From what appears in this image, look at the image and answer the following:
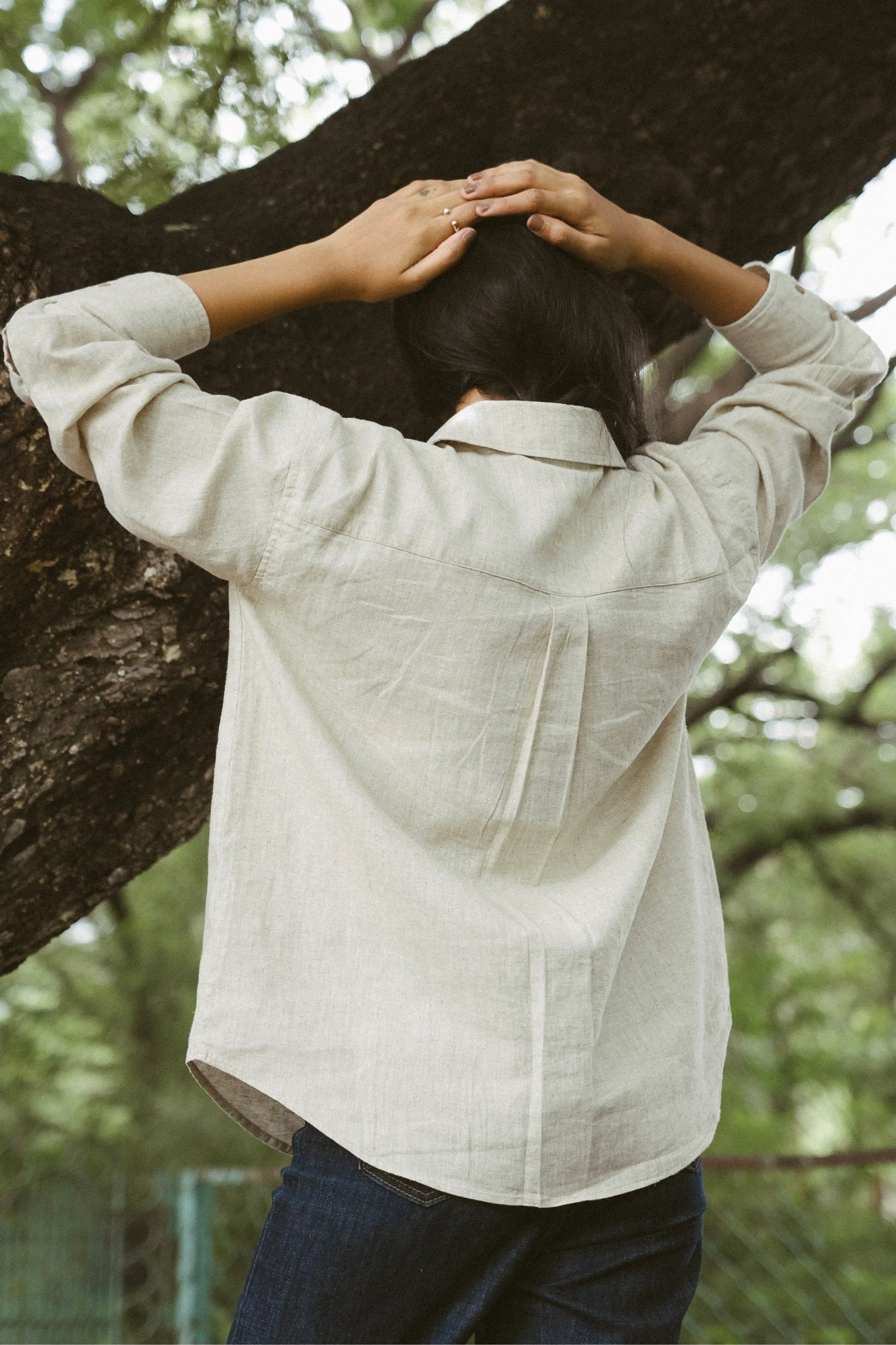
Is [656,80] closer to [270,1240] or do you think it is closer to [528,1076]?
[528,1076]

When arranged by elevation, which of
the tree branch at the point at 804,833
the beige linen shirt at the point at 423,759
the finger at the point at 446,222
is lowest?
the tree branch at the point at 804,833

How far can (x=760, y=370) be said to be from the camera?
5.01ft

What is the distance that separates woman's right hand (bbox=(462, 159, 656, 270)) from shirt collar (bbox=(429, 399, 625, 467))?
0.24 m

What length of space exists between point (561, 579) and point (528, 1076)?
469mm

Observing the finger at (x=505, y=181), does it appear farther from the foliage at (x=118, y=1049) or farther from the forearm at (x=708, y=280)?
the foliage at (x=118, y=1049)

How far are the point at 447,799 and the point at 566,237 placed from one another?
66 centimetres

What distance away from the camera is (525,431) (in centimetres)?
112

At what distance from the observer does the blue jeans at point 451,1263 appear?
0.97m

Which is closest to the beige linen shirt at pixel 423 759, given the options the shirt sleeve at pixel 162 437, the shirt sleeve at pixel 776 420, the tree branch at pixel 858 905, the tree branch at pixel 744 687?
the shirt sleeve at pixel 162 437

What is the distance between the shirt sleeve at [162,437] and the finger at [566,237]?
1.29 feet

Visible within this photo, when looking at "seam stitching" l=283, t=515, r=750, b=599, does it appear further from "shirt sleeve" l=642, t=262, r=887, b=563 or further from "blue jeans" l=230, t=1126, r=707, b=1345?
"blue jeans" l=230, t=1126, r=707, b=1345

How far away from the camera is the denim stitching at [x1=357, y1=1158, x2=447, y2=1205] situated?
973mm

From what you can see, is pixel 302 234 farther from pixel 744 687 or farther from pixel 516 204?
pixel 744 687

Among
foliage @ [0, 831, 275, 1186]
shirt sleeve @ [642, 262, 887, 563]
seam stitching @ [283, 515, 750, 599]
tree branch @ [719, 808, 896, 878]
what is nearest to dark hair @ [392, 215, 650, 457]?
shirt sleeve @ [642, 262, 887, 563]
